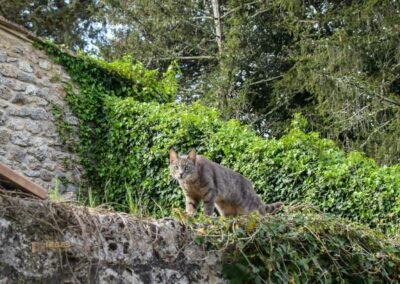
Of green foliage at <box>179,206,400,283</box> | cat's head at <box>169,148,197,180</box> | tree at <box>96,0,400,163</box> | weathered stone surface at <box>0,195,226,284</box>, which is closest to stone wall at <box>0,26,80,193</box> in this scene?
cat's head at <box>169,148,197,180</box>

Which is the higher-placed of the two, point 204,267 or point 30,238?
point 30,238

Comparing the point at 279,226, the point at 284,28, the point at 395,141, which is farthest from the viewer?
the point at 284,28

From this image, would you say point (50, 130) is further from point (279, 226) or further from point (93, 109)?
point (279, 226)

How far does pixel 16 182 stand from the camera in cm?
384

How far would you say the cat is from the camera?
7355mm

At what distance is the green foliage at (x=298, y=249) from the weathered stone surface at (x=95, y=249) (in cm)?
14

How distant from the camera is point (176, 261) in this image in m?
4.40

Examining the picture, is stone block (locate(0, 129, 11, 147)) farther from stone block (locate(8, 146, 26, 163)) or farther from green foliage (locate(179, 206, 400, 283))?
green foliage (locate(179, 206, 400, 283))

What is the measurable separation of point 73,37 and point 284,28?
789cm

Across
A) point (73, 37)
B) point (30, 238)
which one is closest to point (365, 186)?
point (30, 238)

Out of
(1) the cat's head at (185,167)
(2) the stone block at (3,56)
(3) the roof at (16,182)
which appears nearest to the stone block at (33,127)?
(2) the stone block at (3,56)

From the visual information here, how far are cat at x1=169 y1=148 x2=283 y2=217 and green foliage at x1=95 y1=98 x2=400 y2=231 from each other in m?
0.91

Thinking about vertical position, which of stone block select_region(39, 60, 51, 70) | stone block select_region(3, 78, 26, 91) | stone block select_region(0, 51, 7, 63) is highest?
stone block select_region(0, 51, 7, 63)

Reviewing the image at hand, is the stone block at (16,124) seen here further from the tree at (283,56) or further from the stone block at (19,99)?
the tree at (283,56)
